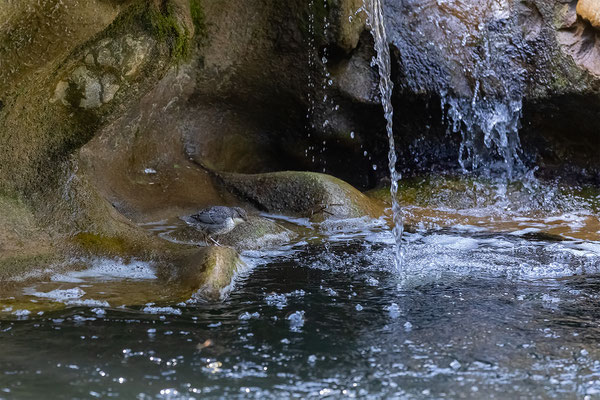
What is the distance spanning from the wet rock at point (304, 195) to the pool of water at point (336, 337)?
4.66 ft

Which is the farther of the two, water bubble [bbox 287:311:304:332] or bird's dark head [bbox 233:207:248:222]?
bird's dark head [bbox 233:207:248:222]

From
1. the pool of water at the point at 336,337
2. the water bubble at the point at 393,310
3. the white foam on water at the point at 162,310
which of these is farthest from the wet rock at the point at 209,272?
the water bubble at the point at 393,310

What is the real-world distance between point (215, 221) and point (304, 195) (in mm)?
1361

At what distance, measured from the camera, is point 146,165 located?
23.6 feet

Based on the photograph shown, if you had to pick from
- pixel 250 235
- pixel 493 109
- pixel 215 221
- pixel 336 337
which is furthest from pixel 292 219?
pixel 336 337

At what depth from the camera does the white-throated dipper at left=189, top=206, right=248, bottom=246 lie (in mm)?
5684

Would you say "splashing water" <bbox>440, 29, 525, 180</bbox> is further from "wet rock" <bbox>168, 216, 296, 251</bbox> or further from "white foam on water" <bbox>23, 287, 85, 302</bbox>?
"white foam on water" <bbox>23, 287, 85, 302</bbox>

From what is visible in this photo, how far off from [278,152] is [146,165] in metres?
1.54

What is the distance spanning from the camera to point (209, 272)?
4.52 metres

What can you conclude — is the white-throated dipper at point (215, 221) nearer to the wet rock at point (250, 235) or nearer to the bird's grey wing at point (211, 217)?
the bird's grey wing at point (211, 217)

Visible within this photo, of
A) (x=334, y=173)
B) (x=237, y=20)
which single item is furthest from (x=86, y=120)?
(x=334, y=173)

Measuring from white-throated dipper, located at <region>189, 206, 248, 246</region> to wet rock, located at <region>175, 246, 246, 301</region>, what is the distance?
0.76 meters

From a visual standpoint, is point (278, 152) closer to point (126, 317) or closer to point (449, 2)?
point (449, 2)

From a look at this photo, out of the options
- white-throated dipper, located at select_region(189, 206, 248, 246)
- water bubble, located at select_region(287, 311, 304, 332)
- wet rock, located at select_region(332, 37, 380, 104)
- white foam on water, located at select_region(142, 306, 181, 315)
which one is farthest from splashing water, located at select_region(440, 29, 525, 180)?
white foam on water, located at select_region(142, 306, 181, 315)
